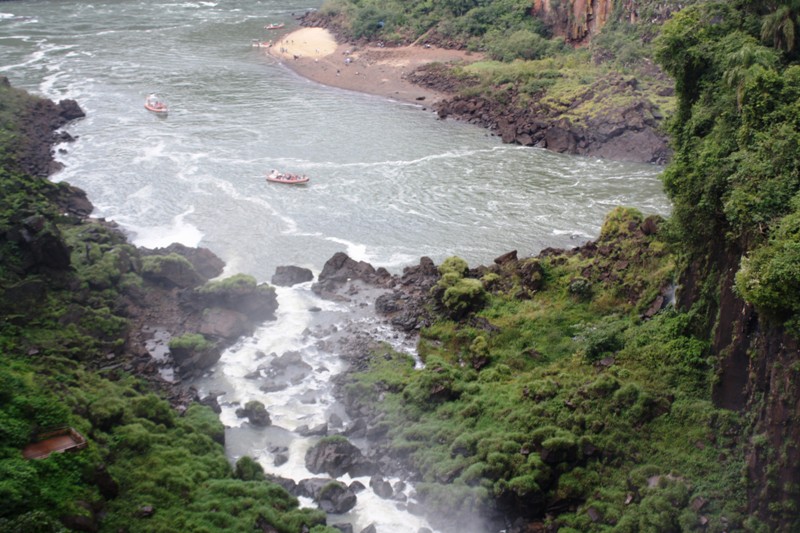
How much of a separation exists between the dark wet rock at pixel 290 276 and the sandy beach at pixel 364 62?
3140 centimetres

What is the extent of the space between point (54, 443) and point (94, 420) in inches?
83.8

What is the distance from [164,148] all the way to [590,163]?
2913cm

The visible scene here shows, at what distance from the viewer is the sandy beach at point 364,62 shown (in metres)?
67.4

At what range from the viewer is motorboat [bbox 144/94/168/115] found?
196 feet

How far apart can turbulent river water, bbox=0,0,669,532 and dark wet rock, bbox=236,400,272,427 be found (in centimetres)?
36

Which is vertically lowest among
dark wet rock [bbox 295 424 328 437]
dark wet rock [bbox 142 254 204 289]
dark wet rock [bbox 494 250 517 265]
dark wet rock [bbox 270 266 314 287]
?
dark wet rock [bbox 295 424 328 437]

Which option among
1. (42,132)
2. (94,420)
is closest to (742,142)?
(94,420)

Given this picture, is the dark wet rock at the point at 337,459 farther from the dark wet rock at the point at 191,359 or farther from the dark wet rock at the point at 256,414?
the dark wet rock at the point at 191,359

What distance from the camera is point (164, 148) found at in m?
53.1

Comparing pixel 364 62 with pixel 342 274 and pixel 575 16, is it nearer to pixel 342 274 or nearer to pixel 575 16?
pixel 575 16

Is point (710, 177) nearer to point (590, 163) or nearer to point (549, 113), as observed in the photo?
point (590, 163)

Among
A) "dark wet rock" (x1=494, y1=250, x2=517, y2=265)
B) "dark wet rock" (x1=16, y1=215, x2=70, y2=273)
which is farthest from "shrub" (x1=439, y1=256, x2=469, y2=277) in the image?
"dark wet rock" (x1=16, y1=215, x2=70, y2=273)

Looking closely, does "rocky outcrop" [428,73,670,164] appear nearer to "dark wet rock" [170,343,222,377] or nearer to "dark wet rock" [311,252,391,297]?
"dark wet rock" [311,252,391,297]

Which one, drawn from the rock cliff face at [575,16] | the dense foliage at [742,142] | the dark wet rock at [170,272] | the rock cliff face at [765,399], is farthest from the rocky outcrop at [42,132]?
the rock cliff face at [575,16]
